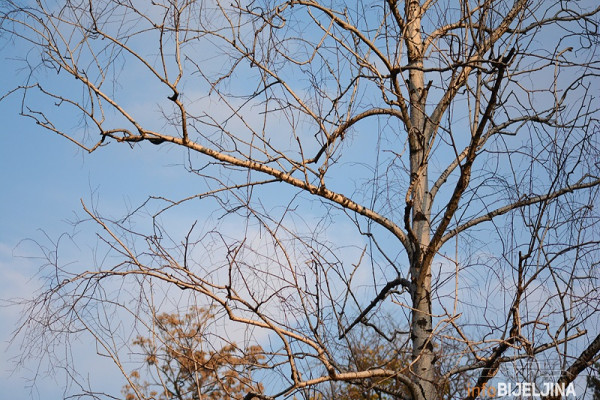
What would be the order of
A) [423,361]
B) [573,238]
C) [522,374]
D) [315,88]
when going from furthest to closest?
[315,88]
[423,361]
[573,238]
[522,374]

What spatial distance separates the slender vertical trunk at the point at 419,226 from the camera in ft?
13.0

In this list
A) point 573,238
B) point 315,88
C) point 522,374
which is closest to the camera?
point 522,374

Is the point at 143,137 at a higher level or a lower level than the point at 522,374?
higher

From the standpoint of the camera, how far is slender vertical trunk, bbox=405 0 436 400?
398 centimetres

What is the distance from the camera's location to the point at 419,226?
175 inches

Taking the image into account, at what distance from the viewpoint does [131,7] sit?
4.07 m

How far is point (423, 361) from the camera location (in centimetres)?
404

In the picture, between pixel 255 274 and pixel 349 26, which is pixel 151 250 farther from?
pixel 349 26

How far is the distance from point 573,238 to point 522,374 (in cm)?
90

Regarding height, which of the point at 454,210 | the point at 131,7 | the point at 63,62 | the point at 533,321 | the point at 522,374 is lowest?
the point at 522,374

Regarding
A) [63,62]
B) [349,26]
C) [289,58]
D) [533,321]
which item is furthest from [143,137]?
[533,321]

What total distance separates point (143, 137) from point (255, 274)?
1.07 meters

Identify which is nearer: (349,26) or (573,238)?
(573,238)

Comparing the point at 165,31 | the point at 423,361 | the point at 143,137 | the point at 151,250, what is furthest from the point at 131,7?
the point at 423,361
